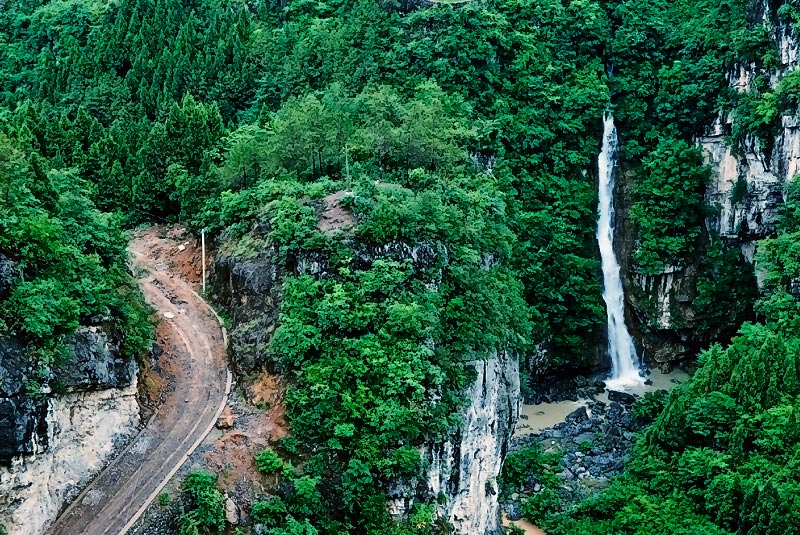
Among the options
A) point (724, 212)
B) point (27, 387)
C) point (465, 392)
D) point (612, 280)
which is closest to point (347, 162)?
point (465, 392)

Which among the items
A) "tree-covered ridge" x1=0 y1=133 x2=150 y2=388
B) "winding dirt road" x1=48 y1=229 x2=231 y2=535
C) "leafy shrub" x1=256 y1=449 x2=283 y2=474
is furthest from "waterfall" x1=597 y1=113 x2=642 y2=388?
"tree-covered ridge" x1=0 y1=133 x2=150 y2=388

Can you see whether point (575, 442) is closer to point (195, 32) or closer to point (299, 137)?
point (299, 137)

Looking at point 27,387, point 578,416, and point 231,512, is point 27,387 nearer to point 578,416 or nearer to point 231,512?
point 231,512

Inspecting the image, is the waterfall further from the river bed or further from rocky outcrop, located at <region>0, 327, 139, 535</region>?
rocky outcrop, located at <region>0, 327, 139, 535</region>

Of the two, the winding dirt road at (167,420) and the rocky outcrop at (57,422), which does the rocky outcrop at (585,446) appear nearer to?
the winding dirt road at (167,420)

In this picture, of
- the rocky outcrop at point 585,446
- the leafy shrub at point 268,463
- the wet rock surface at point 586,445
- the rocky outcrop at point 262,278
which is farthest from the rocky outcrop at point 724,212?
the leafy shrub at point 268,463
